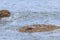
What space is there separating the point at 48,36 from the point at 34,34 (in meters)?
0.59

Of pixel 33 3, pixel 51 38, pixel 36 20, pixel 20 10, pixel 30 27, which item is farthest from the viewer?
pixel 33 3

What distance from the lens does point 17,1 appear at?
2519 cm

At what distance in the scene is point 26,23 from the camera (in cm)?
1662

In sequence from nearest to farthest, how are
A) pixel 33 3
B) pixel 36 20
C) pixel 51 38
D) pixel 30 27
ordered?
pixel 51 38, pixel 30 27, pixel 36 20, pixel 33 3

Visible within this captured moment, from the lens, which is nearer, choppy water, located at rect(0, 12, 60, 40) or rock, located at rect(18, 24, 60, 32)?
choppy water, located at rect(0, 12, 60, 40)

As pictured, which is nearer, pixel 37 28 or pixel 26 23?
pixel 37 28

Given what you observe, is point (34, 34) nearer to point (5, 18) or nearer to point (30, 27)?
point (30, 27)

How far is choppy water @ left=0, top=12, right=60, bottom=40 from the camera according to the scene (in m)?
14.4

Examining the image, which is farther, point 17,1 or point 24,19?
point 17,1

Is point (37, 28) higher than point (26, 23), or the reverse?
point (37, 28)

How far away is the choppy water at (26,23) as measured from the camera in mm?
14420

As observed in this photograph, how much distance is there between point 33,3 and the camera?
24.0 metres

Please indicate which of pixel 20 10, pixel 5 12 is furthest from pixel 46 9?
pixel 5 12

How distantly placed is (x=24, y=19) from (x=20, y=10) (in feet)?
11.0
